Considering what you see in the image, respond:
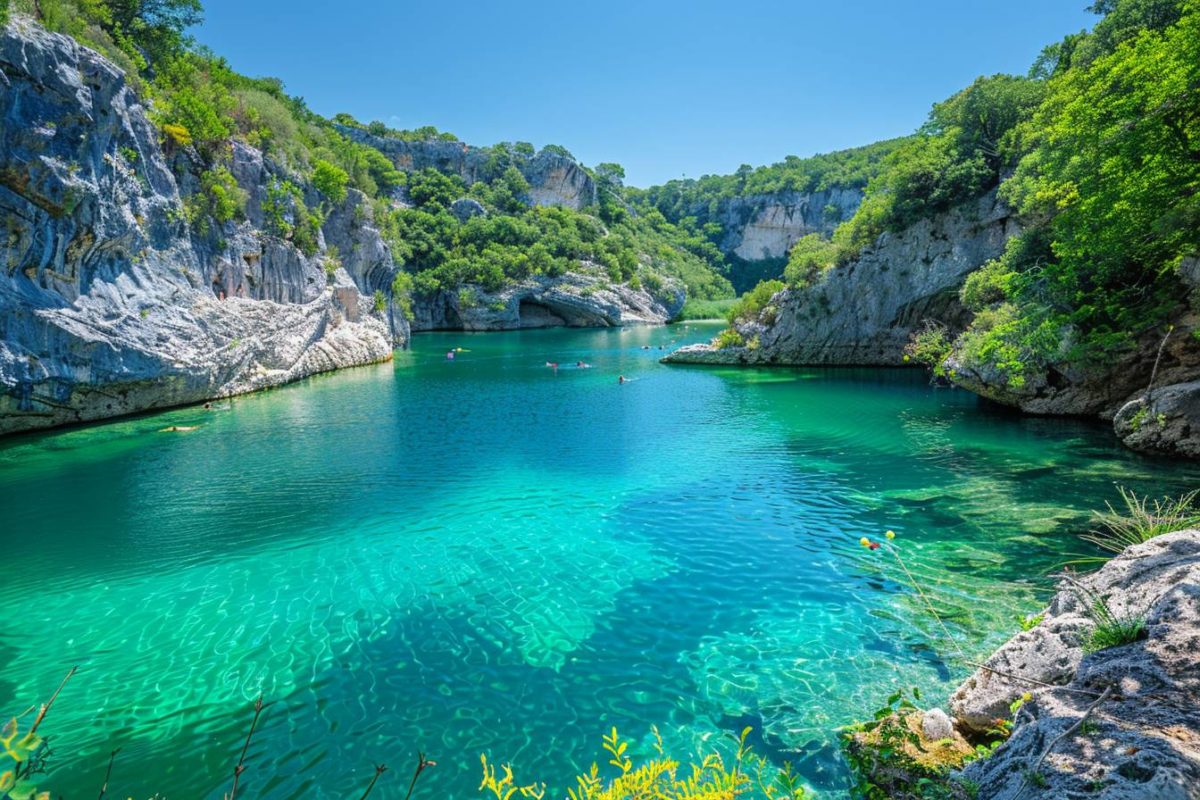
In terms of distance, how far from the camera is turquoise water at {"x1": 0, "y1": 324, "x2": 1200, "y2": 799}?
6.54 meters

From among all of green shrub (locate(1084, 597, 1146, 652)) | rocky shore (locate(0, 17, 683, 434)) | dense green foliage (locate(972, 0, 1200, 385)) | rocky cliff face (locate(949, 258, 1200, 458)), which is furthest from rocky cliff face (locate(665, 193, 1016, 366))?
green shrub (locate(1084, 597, 1146, 652))

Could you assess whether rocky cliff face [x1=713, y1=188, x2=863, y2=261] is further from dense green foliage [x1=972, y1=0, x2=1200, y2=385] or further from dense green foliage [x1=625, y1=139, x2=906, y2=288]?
dense green foliage [x1=972, y1=0, x2=1200, y2=385]

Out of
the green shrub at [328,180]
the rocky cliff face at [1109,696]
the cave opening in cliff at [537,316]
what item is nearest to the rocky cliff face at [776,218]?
the cave opening in cliff at [537,316]

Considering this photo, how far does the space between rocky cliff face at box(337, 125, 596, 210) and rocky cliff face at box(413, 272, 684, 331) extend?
28.0 m

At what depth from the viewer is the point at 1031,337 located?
60.3ft

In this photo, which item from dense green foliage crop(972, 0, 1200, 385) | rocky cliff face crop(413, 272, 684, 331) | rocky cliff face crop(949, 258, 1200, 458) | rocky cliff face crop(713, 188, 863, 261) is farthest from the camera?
rocky cliff face crop(713, 188, 863, 261)

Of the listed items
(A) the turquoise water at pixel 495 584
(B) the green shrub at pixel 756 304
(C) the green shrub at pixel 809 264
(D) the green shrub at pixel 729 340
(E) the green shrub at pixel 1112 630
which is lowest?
(A) the turquoise water at pixel 495 584

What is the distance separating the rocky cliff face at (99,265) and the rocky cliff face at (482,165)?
67.2 m

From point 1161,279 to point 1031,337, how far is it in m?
3.45

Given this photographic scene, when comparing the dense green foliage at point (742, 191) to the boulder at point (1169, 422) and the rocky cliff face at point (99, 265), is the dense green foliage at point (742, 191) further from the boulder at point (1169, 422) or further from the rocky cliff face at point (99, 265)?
the rocky cliff face at point (99, 265)

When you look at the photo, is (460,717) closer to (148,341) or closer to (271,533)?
(271,533)

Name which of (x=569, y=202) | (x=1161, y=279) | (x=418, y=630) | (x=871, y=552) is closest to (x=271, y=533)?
(x=418, y=630)

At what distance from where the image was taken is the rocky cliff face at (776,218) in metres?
119

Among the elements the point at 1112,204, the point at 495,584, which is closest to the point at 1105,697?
the point at 495,584
